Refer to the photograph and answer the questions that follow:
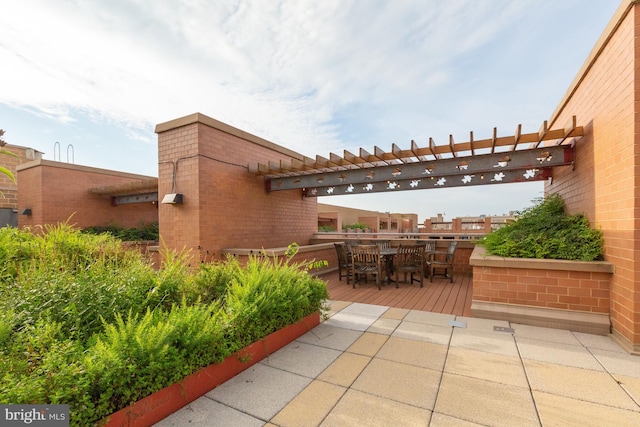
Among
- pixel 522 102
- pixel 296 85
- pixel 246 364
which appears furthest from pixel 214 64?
pixel 522 102

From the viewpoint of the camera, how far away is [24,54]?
4590 millimetres

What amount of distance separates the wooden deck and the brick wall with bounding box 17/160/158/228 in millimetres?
9249

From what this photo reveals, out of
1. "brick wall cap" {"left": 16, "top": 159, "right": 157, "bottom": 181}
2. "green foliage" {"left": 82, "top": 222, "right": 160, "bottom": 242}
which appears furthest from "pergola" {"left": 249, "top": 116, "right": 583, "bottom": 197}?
"brick wall cap" {"left": 16, "top": 159, "right": 157, "bottom": 181}

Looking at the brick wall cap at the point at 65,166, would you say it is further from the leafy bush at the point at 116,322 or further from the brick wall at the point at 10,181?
the leafy bush at the point at 116,322

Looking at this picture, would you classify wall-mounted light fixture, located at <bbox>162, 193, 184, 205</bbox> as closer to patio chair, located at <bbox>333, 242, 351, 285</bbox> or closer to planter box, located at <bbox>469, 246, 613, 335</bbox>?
patio chair, located at <bbox>333, 242, 351, 285</bbox>

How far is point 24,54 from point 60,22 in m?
1.60

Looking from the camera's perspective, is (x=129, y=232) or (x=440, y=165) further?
(x=129, y=232)

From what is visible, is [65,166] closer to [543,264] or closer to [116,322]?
[116,322]

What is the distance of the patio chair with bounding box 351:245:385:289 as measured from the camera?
550cm

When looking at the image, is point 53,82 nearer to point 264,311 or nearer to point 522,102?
point 264,311

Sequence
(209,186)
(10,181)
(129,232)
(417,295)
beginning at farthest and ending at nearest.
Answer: (10,181)
(129,232)
(209,186)
(417,295)

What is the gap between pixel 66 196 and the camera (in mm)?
9117

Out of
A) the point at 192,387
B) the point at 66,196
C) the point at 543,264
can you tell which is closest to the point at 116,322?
the point at 192,387

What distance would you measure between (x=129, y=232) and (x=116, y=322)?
893cm
